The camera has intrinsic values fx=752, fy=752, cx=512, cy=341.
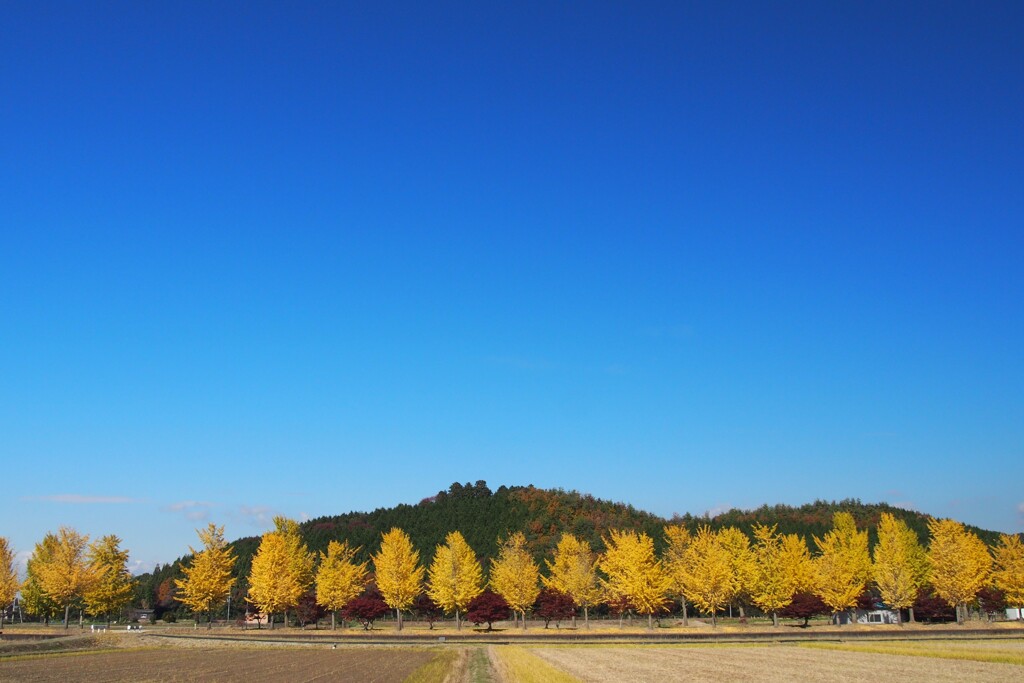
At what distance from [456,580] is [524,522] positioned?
73914 millimetres

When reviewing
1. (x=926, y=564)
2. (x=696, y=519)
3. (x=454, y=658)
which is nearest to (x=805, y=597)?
(x=926, y=564)

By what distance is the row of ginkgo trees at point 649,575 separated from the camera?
3226 inches

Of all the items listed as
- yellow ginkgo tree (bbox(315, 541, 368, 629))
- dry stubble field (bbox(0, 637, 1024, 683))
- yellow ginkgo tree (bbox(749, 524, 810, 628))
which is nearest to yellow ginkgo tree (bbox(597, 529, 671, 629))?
yellow ginkgo tree (bbox(749, 524, 810, 628))

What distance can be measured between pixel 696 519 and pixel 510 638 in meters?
106

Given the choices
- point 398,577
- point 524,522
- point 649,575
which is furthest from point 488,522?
point 649,575

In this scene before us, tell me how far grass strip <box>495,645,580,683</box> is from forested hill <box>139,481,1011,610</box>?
9030 centimetres

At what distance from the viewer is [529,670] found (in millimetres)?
35062

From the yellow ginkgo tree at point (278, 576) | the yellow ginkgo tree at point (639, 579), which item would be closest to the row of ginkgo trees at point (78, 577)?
the yellow ginkgo tree at point (278, 576)

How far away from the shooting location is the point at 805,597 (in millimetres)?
81375

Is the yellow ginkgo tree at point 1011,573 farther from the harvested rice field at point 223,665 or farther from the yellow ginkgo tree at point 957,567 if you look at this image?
the harvested rice field at point 223,665

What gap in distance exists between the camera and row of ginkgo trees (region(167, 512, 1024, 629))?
8194 centimetres

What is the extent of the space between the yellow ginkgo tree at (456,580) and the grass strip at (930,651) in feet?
141

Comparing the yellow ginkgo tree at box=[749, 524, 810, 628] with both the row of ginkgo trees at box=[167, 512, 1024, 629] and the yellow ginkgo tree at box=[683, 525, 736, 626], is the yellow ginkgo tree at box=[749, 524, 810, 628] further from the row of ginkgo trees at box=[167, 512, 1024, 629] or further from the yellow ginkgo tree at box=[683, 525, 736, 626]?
the yellow ginkgo tree at box=[683, 525, 736, 626]

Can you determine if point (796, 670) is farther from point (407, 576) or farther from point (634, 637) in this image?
point (407, 576)
